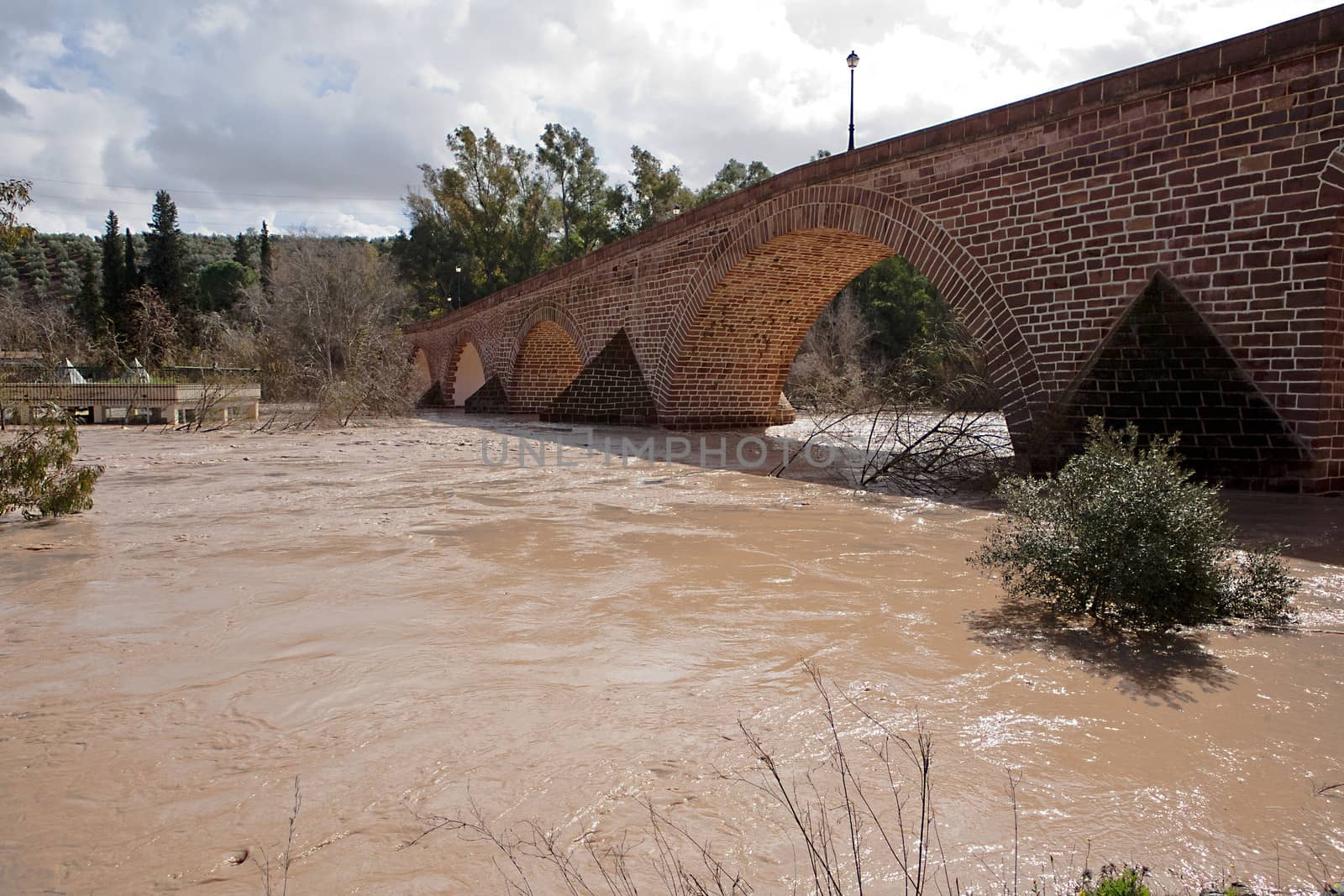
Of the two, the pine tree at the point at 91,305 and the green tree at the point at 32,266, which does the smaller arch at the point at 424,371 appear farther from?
the green tree at the point at 32,266

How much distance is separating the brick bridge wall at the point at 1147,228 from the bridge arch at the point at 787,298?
0.12 feet

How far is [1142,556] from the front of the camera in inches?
132

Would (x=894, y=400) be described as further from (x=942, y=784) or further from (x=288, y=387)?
(x=288, y=387)

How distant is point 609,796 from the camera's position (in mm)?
2146

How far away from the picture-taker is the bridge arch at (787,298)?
341 inches

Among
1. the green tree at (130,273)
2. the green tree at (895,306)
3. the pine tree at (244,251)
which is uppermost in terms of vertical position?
the pine tree at (244,251)

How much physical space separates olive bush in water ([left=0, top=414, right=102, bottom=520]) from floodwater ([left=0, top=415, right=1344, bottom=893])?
72cm

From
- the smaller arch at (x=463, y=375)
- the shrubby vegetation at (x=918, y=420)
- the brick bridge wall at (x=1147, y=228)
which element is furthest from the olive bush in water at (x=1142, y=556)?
the smaller arch at (x=463, y=375)

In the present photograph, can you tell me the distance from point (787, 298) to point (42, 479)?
1075cm

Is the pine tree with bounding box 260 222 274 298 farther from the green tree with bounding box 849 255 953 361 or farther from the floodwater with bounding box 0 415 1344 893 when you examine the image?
the floodwater with bounding box 0 415 1344 893

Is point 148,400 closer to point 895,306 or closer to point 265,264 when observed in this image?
point 895,306

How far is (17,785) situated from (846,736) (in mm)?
2205

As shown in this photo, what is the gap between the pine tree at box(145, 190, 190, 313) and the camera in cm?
3750

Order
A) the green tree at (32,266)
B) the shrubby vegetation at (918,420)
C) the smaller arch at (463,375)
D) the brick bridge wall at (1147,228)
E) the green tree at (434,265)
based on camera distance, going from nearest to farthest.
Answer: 1. the brick bridge wall at (1147,228)
2. the shrubby vegetation at (918,420)
3. the smaller arch at (463,375)
4. the green tree at (434,265)
5. the green tree at (32,266)
